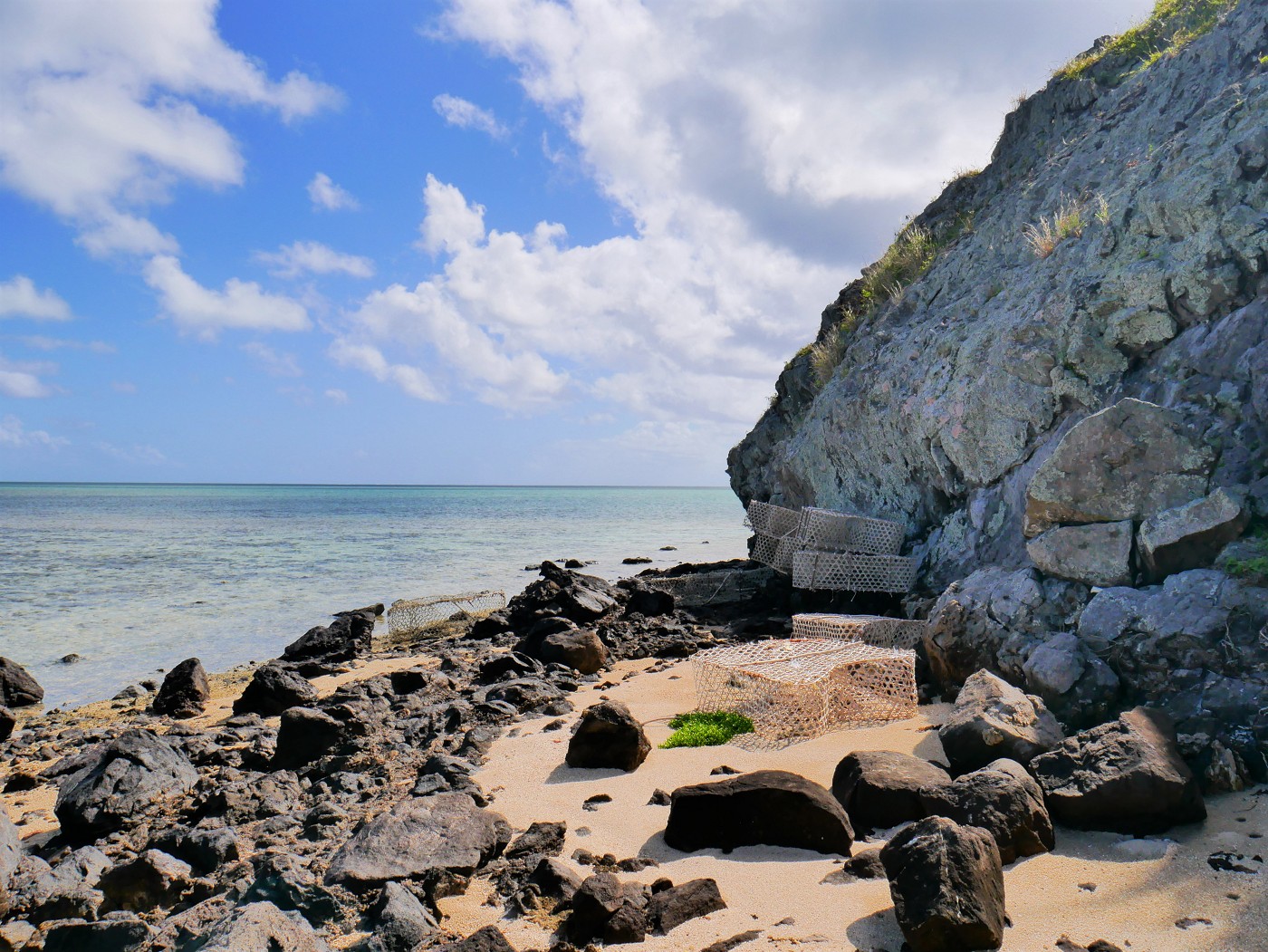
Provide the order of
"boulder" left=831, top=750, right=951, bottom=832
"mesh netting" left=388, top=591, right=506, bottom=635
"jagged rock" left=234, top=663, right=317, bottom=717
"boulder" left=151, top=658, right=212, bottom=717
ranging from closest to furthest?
"boulder" left=831, top=750, right=951, bottom=832 < "jagged rock" left=234, top=663, right=317, bottom=717 < "boulder" left=151, top=658, right=212, bottom=717 < "mesh netting" left=388, top=591, right=506, bottom=635

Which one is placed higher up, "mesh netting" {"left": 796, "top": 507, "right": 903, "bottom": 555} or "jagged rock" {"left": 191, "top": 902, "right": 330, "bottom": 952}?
"mesh netting" {"left": 796, "top": 507, "right": 903, "bottom": 555}

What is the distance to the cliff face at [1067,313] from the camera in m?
8.60

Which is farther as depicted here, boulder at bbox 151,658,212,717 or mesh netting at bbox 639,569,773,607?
mesh netting at bbox 639,569,773,607

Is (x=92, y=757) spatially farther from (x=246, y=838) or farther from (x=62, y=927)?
(x=62, y=927)

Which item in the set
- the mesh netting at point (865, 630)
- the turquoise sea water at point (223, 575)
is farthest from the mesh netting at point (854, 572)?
the turquoise sea water at point (223, 575)

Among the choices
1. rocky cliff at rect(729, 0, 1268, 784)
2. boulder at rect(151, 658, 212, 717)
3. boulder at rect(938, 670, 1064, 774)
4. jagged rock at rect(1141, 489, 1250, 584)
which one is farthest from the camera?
boulder at rect(151, 658, 212, 717)

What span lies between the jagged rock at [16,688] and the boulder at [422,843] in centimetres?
937

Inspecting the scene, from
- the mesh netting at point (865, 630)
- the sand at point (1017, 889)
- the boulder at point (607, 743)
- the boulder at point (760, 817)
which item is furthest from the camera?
the mesh netting at point (865, 630)

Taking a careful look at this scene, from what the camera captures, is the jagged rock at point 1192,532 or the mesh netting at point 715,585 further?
the mesh netting at point 715,585

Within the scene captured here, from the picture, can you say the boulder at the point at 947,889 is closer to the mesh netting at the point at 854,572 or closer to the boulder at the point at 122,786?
the boulder at the point at 122,786

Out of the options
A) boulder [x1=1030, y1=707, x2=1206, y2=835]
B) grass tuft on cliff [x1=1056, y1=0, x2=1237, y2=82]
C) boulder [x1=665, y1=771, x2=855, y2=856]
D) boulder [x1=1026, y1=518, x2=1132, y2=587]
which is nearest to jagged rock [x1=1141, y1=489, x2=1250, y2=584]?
boulder [x1=1026, y1=518, x2=1132, y2=587]

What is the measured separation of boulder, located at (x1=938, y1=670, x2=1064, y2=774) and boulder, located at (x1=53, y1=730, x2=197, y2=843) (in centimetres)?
646

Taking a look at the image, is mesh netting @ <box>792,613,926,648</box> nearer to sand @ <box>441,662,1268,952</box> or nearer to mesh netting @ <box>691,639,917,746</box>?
mesh netting @ <box>691,639,917,746</box>

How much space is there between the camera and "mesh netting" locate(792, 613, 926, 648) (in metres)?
10.6
